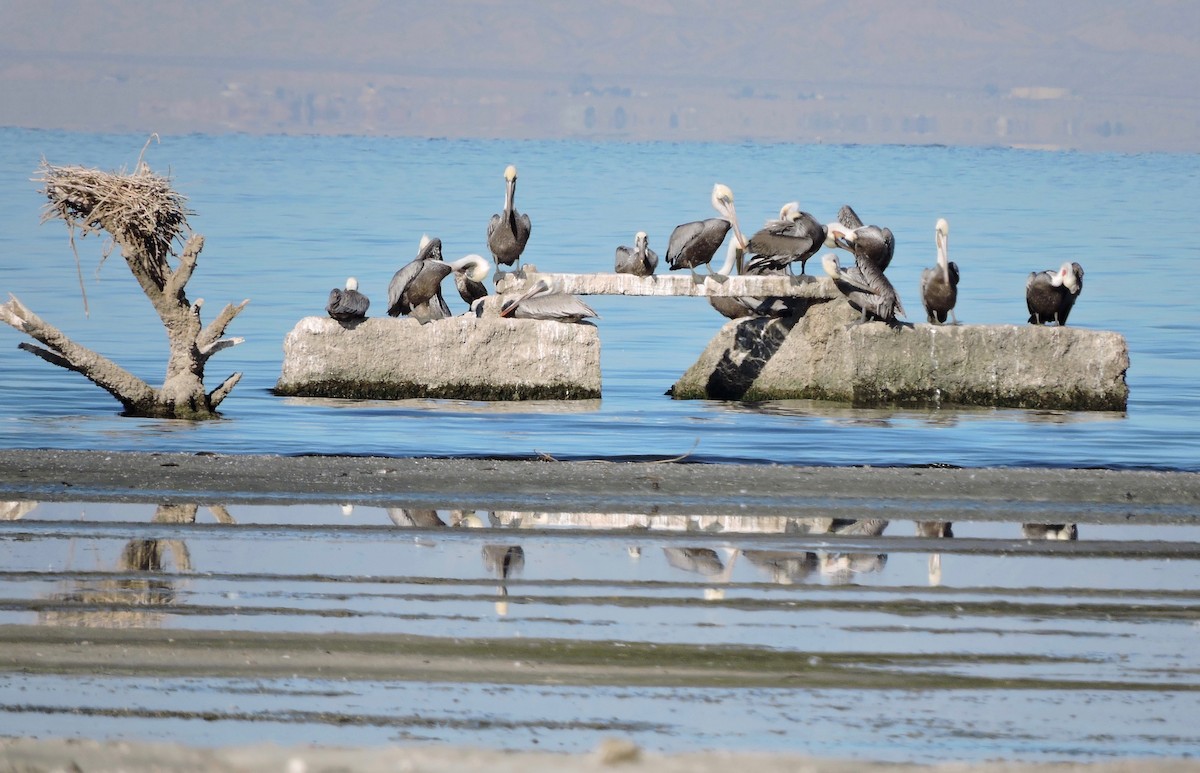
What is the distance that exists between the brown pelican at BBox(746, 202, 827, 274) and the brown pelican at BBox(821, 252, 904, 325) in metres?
0.20

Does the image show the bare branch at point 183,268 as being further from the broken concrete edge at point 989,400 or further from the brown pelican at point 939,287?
the brown pelican at point 939,287

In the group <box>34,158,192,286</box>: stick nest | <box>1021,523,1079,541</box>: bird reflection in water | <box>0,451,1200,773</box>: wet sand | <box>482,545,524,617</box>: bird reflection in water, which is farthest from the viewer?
<box>34,158,192,286</box>: stick nest

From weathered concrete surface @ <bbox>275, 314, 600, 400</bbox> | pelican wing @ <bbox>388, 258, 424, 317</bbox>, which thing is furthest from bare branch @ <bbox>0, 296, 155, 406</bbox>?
pelican wing @ <bbox>388, 258, 424, 317</bbox>

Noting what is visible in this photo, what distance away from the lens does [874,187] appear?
68750 mm

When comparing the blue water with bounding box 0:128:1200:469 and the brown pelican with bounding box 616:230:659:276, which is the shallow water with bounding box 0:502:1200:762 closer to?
the blue water with bounding box 0:128:1200:469

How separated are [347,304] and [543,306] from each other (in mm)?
1528

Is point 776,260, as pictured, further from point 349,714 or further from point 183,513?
point 349,714

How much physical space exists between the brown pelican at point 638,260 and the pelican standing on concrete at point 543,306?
0.56 meters

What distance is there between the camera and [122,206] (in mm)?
12438

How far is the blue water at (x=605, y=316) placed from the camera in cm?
1234

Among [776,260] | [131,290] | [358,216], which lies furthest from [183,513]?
[358,216]

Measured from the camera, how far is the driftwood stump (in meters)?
12.3

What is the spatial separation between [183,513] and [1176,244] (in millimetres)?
33962

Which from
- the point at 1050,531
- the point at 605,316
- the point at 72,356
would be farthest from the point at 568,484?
the point at 605,316
